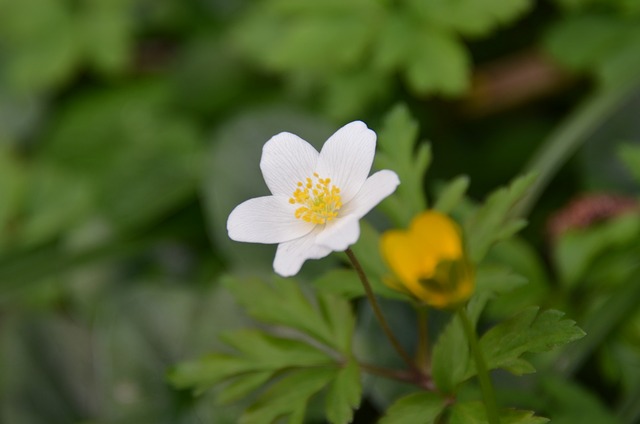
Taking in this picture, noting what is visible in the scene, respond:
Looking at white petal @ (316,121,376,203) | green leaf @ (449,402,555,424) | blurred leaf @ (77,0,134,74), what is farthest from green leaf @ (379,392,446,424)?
blurred leaf @ (77,0,134,74)

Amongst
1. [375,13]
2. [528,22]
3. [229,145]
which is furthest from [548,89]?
[229,145]

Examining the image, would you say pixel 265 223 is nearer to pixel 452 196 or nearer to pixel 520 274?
pixel 452 196

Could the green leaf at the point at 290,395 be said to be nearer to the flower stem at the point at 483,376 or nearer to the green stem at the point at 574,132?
the flower stem at the point at 483,376

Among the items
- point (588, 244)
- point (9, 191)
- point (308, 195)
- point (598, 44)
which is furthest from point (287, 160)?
point (9, 191)

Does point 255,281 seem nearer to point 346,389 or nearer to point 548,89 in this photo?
point 346,389

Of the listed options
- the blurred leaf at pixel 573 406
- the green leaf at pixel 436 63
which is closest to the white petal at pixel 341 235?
the blurred leaf at pixel 573 406

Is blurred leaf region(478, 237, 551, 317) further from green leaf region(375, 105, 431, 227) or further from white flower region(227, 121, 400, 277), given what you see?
white flower region(227, 121, 400, 277)
